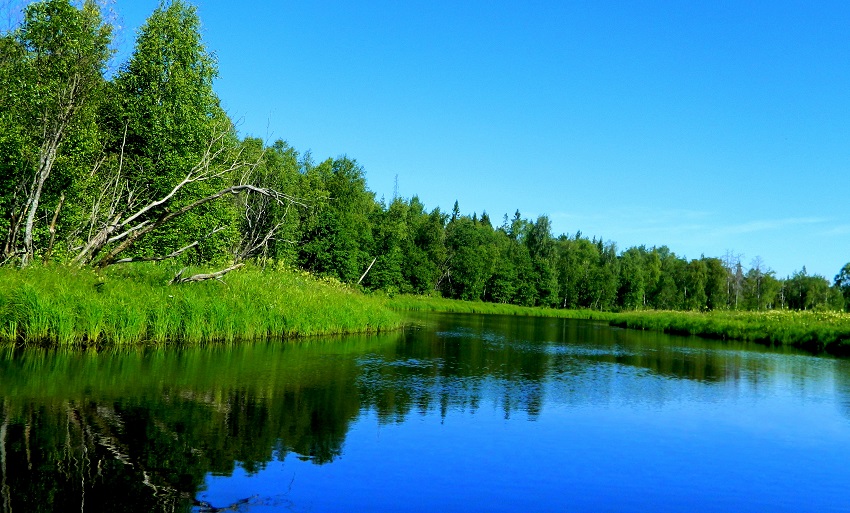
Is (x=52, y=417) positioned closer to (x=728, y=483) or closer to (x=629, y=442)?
(x=629, y=442)

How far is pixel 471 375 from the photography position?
21.0 metres

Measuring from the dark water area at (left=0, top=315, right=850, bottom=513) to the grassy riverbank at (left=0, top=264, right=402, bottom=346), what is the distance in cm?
123

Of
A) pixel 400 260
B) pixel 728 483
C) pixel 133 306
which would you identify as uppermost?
pixel 400 260

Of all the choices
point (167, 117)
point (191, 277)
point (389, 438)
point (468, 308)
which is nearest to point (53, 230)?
point (191, 277)

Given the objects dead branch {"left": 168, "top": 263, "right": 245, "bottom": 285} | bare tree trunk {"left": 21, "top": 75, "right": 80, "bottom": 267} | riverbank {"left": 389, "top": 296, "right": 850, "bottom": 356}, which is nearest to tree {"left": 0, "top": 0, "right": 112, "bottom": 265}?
bare tree trunk {"left": 21, "top": 75, "right": 80, "bottom": 267}

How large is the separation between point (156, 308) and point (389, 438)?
45.7ft

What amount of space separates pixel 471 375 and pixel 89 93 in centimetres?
1883

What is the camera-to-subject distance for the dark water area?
863 cm

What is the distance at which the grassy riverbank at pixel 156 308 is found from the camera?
1886 cm

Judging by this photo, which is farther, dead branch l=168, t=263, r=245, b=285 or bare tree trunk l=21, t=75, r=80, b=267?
dead branch l=168, t=263, r=245, b=285

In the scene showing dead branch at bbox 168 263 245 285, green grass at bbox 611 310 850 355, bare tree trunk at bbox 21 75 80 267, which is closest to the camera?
bare tree trunk at bbox 21 75 80 267

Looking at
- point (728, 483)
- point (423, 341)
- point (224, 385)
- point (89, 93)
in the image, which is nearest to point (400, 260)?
point (423, 341)

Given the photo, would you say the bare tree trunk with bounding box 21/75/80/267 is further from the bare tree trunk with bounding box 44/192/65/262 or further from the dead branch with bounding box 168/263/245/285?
the dead branch with bounding box 168/263/245/285

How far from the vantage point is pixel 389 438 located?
1192 centimetres
